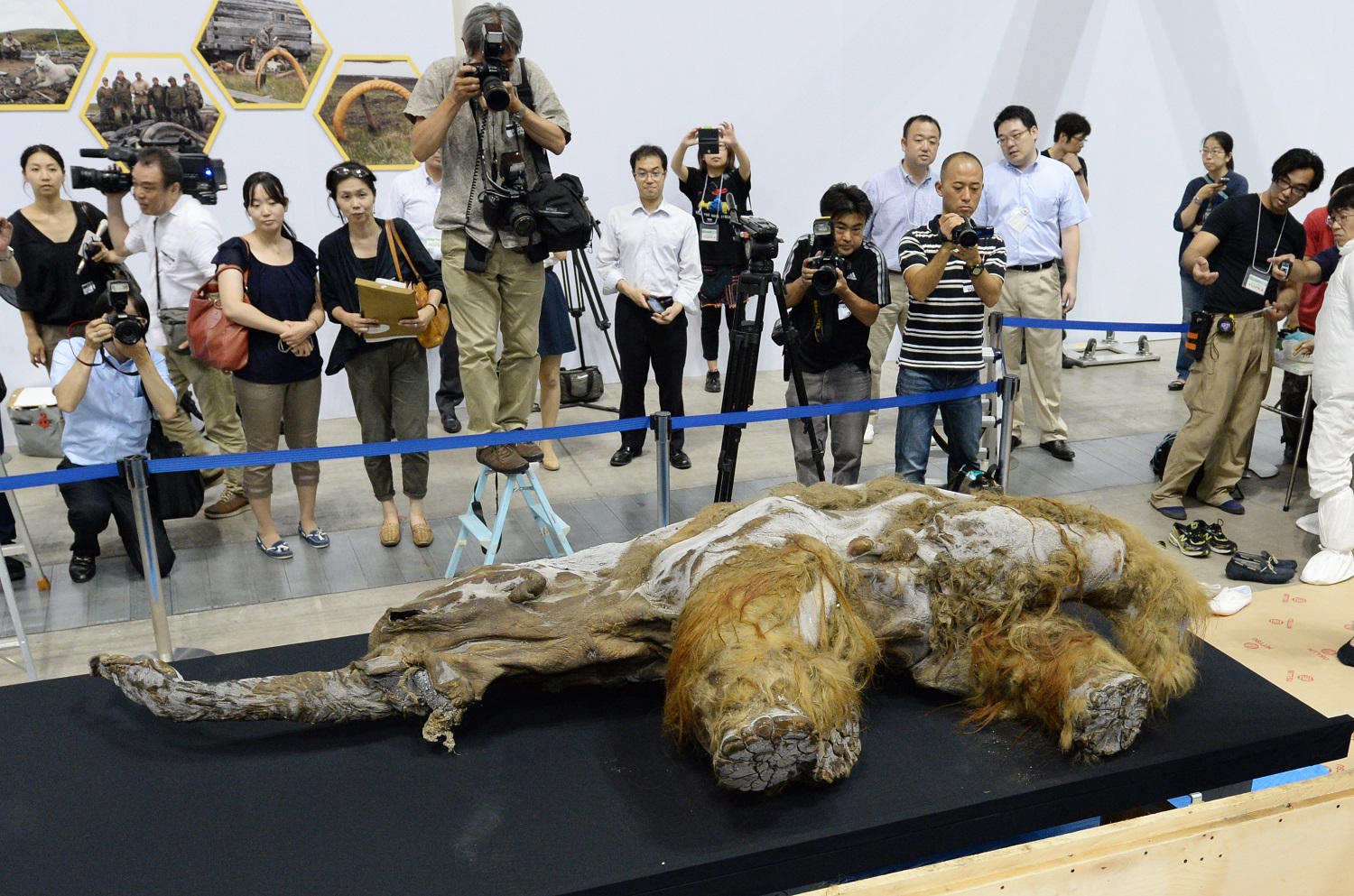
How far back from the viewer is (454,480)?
6.14m

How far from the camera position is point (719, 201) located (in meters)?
7.22

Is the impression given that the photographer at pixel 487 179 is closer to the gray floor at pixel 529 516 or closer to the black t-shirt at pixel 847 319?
the gray floor at pixel 529 516

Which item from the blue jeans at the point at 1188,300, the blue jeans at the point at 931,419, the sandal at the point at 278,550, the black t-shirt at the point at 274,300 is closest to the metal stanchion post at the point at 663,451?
the blue jeans at the point at 931,419

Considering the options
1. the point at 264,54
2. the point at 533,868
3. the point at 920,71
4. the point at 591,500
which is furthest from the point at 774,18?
the point at 533,868

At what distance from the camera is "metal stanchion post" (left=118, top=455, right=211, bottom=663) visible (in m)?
3.93

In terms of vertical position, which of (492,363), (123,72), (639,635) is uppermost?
(123,72)

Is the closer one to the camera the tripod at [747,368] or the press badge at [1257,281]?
the tripod at [747,368]

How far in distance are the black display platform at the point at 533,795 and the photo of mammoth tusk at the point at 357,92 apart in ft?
15.2

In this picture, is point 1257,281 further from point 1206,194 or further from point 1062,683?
point 1062,683

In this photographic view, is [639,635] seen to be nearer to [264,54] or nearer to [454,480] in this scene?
[454,480]

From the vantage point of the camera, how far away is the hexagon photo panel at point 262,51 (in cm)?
654

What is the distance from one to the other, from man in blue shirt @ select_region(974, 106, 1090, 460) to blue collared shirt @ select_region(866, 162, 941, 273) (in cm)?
32

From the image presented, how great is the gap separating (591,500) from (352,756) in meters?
3.08

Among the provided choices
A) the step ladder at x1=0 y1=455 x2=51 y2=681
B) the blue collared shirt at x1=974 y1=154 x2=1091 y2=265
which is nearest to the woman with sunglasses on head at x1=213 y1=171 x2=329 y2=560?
the step ladder at x1=0 y1=455 x2=51 y2=681
